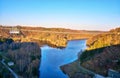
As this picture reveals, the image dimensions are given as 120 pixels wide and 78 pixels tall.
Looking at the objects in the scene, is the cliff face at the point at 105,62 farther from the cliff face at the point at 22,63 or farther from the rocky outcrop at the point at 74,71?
the cliff face at the point at 22,63

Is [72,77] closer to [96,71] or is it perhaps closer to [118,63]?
[96,71]

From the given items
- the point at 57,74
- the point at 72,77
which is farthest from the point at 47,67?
the point at 72,77

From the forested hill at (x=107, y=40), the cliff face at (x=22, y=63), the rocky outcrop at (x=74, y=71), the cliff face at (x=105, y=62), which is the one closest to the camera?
the rocky outcrop at (x=74, y=71)

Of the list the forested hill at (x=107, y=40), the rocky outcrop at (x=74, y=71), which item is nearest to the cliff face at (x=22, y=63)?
the rocky outcrop at (x=74, y=71)

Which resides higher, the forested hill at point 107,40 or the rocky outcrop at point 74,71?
the forested hill at point 107,40

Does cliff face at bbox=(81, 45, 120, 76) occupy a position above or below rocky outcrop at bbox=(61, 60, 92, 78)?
above

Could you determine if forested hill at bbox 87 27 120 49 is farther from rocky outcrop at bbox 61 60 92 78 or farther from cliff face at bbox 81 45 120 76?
rocky outcrop at bbox 61 60 92 78

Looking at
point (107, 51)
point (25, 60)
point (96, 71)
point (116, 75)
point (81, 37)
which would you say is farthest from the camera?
point (81, 37)

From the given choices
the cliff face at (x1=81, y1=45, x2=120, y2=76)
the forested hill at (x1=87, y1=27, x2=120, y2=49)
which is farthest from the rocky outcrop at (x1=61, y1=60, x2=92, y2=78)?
the forested hill at (x1=87, y1=27, x2=120, y2=49)

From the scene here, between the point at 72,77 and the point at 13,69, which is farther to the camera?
the point at 13,69

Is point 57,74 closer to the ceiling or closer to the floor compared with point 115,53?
closer to the floor

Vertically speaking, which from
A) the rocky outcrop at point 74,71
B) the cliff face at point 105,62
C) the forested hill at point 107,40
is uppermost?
the forested hill at point 107,40
